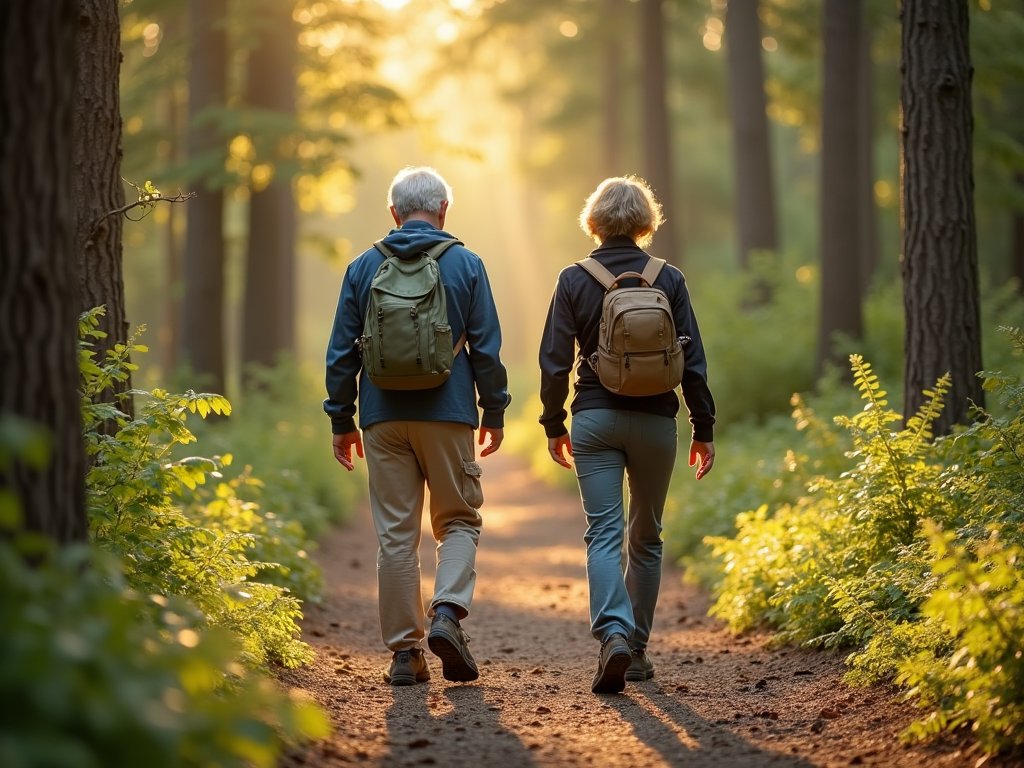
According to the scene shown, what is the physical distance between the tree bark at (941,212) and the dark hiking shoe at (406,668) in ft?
11.4

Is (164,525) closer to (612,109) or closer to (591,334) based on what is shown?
(591,334)

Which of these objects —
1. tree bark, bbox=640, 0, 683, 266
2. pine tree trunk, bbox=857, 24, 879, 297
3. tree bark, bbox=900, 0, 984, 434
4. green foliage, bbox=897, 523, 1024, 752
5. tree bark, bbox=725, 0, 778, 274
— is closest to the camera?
green foliage, bbox=897, 523, 1024, 752

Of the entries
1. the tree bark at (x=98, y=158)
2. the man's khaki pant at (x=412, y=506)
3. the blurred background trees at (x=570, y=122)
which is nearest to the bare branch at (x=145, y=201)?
the tree bark at (x=98, y=158)

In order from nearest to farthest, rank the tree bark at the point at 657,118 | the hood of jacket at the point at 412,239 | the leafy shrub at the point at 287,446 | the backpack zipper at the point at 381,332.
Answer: the backpack zipper at the point at 381,332
the hood of jacket at the point at 412,239
the leafy shrub at the point at 287,446
the tree bark at the point at 657,118

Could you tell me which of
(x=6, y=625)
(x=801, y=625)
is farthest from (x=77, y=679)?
(x=801, y=625)

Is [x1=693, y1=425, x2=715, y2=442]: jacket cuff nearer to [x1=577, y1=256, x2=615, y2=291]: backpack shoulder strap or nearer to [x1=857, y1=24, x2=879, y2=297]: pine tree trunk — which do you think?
[x1=577, y1=256, x2=615, y2=291]: backpack shoulder strap

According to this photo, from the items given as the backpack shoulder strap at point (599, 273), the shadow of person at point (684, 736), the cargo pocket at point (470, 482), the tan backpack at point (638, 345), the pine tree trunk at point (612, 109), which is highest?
the pine tree trunk at point (612, 109)

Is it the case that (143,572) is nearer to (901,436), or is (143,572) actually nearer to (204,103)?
(901,436)

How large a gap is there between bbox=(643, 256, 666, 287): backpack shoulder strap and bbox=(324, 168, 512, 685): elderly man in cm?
76

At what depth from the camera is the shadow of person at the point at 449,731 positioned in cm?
382

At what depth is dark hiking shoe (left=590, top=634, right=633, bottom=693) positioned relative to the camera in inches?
187

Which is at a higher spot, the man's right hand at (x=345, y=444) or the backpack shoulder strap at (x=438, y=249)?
the backpack shoulder strap at (x=438, y=249)

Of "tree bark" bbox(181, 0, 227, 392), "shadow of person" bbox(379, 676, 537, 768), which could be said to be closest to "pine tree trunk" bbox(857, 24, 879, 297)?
"tree bark" bbox(181, 0, 227, 392)

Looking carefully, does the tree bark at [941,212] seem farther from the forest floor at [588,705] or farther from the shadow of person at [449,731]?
the shadow of person at [449,731]
